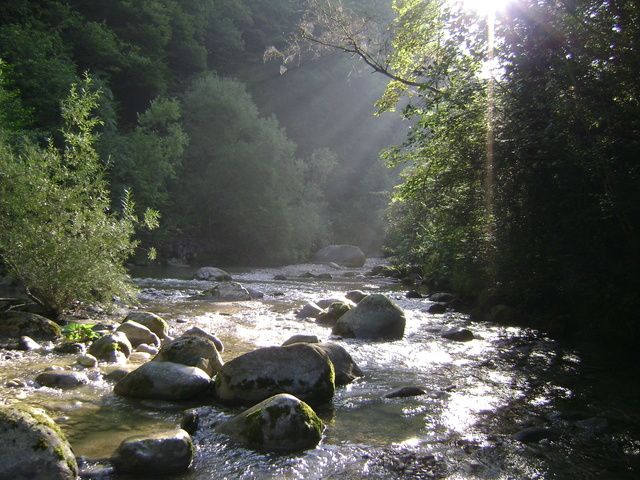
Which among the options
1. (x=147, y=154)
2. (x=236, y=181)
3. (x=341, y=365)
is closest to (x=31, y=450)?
(x=341, y=365)

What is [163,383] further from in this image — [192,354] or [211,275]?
[211,275]

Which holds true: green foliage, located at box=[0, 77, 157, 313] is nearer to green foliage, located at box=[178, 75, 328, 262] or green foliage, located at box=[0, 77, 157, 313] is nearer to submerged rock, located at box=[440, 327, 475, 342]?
submerged rock, located at box=[440, 327, 475, 342]

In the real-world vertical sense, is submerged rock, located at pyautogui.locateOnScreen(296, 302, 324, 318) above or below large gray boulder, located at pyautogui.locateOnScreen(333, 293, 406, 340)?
below

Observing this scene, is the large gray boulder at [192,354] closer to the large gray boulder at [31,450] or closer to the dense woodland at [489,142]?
the large gray boulder at [31,450]

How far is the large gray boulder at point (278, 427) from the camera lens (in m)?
4.78

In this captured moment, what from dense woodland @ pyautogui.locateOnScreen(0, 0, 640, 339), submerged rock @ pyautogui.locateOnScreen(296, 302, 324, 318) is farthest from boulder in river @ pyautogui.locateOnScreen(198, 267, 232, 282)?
submerged rock @ pyautogui.locateOnScreen(296, 302, 324, 318)

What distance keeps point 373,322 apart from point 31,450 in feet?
23.8

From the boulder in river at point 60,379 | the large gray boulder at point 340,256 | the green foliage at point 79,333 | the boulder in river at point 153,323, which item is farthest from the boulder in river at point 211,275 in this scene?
the large gray boulder at point 340,256

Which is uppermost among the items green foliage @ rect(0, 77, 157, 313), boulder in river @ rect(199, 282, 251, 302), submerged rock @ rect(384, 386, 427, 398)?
green foliage @ rect(0, 77, 157, 313)

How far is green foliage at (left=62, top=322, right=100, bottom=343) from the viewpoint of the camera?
344 inches

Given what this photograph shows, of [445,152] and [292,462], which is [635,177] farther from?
[292,462]

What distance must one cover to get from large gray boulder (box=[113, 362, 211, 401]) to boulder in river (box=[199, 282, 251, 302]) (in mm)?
8925

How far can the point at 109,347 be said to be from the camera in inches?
298

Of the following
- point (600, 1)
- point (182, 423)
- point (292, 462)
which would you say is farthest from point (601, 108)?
point (182, 423)
